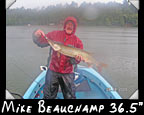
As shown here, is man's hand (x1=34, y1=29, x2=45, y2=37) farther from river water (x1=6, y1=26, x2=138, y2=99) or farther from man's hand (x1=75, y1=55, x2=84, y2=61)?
man's hand (x1=75, y1=55, x2=84, y2=61)

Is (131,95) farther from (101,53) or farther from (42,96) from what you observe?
(42,96)

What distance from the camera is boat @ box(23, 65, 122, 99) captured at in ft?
11.1

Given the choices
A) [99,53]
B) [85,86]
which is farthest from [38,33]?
[85,86]

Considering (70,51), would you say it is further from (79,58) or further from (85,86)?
(85,86)

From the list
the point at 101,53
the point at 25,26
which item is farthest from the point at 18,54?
the point at 101,53

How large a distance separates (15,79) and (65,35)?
1.60 metres

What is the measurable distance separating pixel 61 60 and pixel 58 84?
1.30 ft

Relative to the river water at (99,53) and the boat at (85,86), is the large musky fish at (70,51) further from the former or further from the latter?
the boat at (85,86)

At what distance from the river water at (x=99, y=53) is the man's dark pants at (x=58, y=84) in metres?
0.31

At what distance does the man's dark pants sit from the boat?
16 centimetres

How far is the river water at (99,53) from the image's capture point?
3.26m

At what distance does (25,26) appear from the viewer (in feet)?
10.9

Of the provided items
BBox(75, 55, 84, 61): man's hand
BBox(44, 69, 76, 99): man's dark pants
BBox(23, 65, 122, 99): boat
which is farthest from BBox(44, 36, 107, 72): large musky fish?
BBox(23, 65, 122, 99): boat

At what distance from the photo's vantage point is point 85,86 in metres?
3.55
